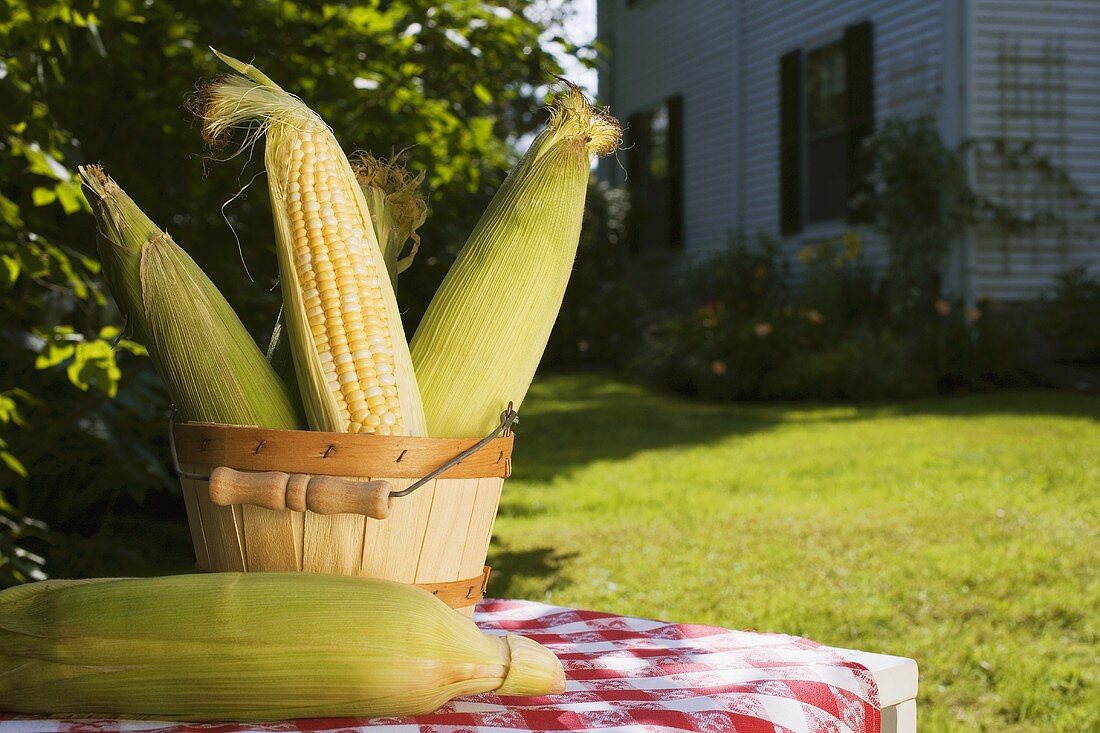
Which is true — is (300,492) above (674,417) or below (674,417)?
above

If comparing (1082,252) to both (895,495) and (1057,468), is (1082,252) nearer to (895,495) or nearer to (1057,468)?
(1057,468)

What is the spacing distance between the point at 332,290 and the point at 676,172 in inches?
540

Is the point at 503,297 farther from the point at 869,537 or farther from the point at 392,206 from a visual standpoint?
the point at 869,537

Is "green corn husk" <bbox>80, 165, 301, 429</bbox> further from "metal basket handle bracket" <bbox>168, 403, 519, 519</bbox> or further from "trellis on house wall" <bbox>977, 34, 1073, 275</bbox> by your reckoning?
"trellis on house wall" <bbox>977, 34, 1073, 275</bbox>

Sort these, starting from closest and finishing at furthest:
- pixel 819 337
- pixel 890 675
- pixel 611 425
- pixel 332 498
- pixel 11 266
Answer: pixel 332 498 → pixel 890 675 → pixel 11 266 → pixel 611 425 → pixel 819 337

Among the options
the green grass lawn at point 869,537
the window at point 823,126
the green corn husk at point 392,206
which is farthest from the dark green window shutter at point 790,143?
the green corn husk at point 392,206

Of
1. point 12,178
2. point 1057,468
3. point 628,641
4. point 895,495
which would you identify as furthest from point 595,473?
point 628,641

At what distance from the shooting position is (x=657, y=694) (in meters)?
1.22

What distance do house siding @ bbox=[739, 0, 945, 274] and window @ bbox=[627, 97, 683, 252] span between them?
1.59 metres

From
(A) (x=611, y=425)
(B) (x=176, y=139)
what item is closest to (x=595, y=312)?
(A) (x=611, y=425)

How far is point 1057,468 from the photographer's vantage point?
5.86 meters

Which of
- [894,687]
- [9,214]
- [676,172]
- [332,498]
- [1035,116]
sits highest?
[676,172]

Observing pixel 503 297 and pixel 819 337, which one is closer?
pixel 503 297

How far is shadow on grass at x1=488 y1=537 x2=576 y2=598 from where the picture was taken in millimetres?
4344
